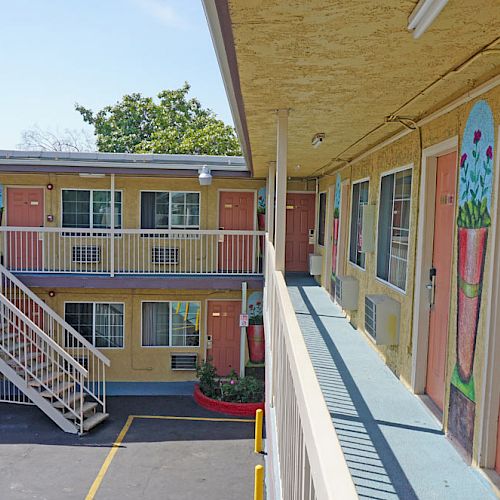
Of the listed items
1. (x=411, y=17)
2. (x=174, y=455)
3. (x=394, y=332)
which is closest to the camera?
(x=411, y=17)

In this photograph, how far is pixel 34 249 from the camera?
1343cm

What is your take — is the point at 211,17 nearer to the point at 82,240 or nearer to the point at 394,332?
the point at 394,332

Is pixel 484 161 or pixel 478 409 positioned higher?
pixel 484 161

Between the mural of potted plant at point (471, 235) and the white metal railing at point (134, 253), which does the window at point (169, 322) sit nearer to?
the white metal railing at point (134, 253)

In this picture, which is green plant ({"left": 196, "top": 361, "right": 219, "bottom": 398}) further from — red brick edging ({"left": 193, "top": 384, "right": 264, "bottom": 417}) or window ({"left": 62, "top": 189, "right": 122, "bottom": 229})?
window ({"left": 62, "top": 189, "right": 122, "bottom": 229})

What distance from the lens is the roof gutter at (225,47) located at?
2.59m

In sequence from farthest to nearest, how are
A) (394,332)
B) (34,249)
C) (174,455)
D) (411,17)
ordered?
(34,249) → (174,455) → (394,332) → (411,17)

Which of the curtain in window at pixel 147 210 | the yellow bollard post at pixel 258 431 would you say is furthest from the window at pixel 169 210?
the yellow bollard post at pixel 258 431

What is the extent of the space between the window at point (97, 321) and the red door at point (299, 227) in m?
4.96

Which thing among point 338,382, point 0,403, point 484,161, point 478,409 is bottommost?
point 0,403

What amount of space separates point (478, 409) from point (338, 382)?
1.75 meters

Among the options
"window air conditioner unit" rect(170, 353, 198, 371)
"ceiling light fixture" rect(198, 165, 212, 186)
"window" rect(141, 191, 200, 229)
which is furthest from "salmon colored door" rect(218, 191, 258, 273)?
"window air conditioner unit" rect(170, 353, 198, 371)

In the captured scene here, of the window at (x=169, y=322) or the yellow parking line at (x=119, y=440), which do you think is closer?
the yellow parking line at (x=119, y=440)

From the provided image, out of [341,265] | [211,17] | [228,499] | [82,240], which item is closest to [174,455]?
[228,499]
